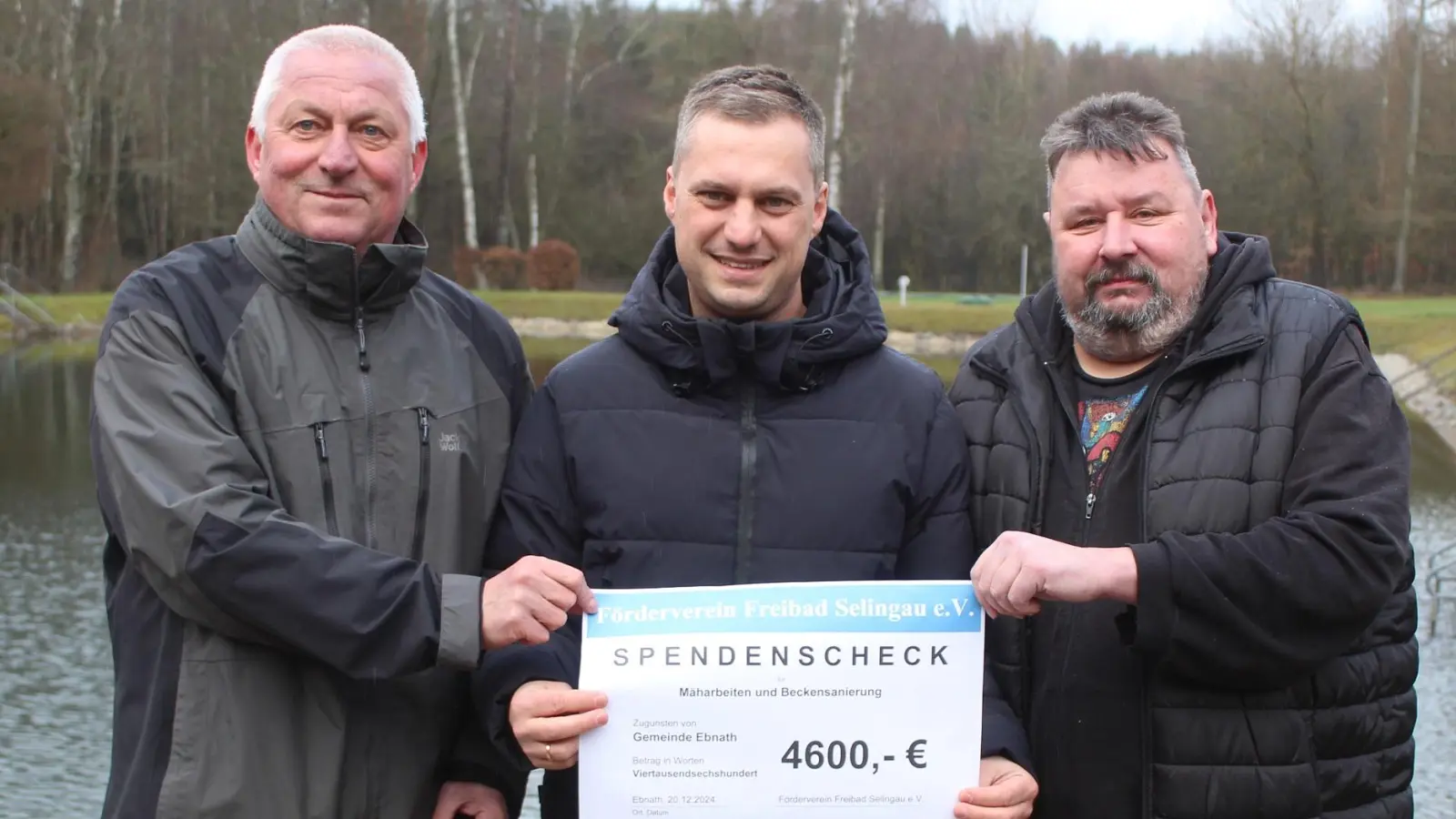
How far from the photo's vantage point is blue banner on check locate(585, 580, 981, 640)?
2.88m

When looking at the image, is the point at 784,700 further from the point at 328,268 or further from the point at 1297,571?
the point at 328,268

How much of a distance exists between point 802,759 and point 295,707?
1004mm

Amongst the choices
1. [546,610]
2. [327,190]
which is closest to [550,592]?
[546,610]

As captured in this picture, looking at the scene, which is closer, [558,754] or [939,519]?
[558,754]

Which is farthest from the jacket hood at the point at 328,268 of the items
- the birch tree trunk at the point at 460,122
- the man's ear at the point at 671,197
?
the birch tree trunk at the point at 460,122

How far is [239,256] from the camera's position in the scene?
127 inches

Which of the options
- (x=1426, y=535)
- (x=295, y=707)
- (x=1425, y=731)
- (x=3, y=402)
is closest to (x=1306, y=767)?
(x=295, y=707)

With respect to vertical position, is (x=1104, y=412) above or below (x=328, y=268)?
below

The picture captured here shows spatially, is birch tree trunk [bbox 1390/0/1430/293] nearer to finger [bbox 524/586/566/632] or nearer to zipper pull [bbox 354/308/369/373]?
zipper pull [bbox 354/308/369/373]

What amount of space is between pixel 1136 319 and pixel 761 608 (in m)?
1.06

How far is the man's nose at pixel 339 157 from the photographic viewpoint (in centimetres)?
316

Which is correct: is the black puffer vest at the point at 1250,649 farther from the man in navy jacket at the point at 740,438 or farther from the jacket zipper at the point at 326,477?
the jacket zipper at the point at 326,477

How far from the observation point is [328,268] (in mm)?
3135

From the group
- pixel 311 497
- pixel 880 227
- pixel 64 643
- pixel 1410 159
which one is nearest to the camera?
pixel 311 497
